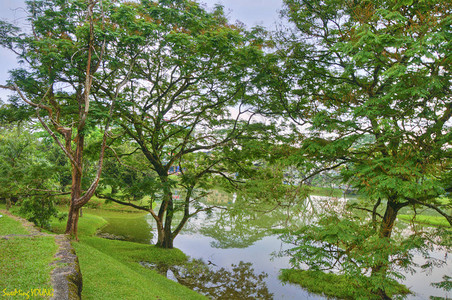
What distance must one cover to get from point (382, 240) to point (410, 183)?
4.46 feet

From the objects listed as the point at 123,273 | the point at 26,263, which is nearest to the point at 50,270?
the point at 26,263

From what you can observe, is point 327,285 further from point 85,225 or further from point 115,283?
point 85,225

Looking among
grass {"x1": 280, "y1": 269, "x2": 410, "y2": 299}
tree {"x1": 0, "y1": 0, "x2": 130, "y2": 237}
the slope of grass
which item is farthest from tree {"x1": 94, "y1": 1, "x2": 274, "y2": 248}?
grass {"x1": 280, "y1": 269, "x2": 410, "y2": 299}

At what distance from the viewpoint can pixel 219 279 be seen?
382 inches

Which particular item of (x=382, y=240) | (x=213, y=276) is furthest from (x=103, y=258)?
(x=382, y=240)

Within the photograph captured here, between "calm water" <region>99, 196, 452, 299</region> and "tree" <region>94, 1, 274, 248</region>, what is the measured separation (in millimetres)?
2320

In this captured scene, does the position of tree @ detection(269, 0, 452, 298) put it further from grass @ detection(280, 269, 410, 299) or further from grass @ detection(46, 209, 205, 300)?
grass @ detection(46, 209, 205, 300)

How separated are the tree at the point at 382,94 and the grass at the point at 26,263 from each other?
5.27 m

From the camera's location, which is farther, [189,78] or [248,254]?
[248,254]

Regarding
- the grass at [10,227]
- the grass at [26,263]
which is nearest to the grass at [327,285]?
the grass at [26,263]

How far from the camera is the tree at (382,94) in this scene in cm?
468

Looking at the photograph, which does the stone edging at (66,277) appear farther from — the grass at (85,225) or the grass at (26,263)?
the grass at (85,225)

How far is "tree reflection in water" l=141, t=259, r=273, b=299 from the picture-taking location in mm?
8758

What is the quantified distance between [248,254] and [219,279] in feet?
11.3
